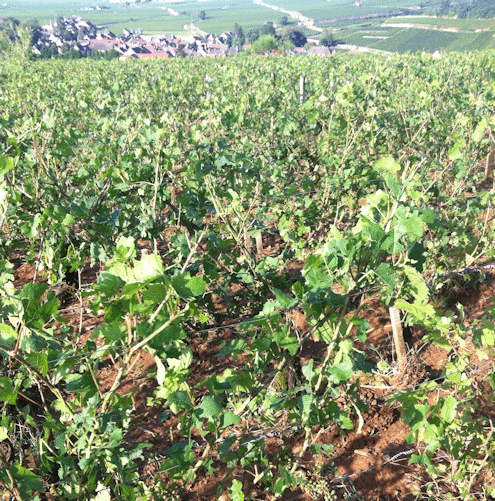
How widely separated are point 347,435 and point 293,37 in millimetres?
80727

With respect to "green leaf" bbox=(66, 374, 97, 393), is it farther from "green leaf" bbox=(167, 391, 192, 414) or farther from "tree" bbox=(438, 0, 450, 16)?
"tree" bbox=(438, 0, 450, 16)

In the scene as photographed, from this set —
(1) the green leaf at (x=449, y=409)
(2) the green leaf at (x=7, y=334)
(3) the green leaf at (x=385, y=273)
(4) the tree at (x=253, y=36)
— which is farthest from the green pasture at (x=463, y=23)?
(2) the green leaf at (x=7, y=334)

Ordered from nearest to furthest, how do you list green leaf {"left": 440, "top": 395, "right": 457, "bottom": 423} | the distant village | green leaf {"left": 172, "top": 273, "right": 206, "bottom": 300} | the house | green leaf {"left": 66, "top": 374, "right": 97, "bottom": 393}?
green leaf {"left": 172, "top": 273, "right": 206, "bottom": 300}
green leaf {"left": 66, "top": 374, "right": 97, "bottom": 393}
green leaf {"left": 440, "top": 395, "right": 457, "bottom": 423}
the distant village
the house

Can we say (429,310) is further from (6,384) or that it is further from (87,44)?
(87,44)

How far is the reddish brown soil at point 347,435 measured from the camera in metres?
2.07

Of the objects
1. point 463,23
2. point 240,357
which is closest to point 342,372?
point 240,357

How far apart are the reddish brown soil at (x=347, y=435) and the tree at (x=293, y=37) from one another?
77095 mm

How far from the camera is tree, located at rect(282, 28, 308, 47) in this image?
72.7 meters

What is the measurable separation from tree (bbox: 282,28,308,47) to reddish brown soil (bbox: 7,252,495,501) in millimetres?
77095

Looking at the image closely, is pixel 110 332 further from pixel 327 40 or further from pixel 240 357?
pixel 327 40

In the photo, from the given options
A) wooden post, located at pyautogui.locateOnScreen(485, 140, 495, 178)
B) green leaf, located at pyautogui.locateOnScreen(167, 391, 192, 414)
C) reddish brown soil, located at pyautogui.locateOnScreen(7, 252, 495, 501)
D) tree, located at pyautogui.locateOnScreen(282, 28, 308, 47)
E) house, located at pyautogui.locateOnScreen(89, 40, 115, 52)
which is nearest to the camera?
green leaf, located at pyautogui.locateOnScreen(167, 391, 192, 414)

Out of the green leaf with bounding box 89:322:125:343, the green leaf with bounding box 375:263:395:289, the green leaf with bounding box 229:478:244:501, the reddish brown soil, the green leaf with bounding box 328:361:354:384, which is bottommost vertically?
the reddish brown soil

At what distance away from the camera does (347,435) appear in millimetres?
2332

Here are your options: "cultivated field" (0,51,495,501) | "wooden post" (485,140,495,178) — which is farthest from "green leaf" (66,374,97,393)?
"wooden post" (485,140,495,178)
